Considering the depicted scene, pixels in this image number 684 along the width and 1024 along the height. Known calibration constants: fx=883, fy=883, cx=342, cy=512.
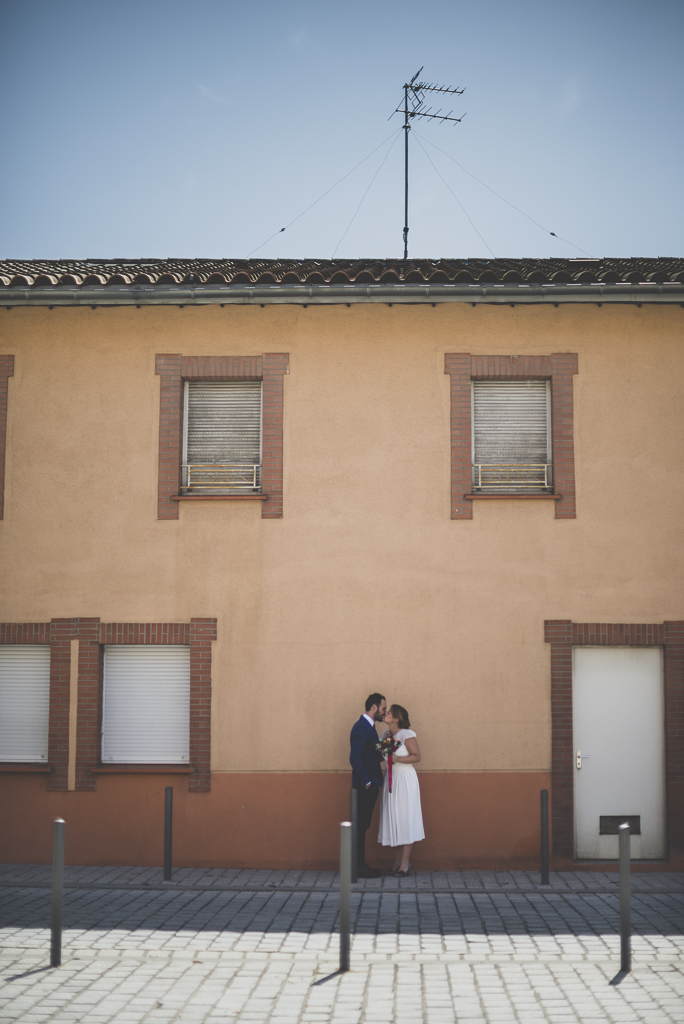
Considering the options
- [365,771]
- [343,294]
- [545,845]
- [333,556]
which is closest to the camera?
[545,845]

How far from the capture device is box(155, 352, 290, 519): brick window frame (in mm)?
10219

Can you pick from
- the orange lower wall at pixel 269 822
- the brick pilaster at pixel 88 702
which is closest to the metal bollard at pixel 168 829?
the orange lower wall at pixel 269 822

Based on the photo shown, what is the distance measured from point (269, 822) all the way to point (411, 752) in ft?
6.13

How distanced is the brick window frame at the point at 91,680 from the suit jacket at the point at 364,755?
5.69ft

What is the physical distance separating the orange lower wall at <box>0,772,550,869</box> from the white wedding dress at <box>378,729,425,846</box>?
0.54 meters

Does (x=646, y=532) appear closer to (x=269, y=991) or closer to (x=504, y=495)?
(x=504, y=495)

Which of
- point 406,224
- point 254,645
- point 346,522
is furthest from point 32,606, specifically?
point 406,224

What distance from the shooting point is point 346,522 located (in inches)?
399

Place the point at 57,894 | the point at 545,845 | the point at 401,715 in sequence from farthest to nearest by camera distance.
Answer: the point at 401,715 < the point at 545,845 < the point at 57,894

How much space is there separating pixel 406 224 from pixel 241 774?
943 cm

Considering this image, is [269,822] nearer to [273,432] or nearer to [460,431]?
[273,432]

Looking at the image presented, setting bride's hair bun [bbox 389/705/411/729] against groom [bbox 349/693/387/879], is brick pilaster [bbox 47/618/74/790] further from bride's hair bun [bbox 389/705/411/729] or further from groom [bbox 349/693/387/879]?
bride's hair bun [bbox 389/705/411/729]

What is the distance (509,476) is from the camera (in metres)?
10.4

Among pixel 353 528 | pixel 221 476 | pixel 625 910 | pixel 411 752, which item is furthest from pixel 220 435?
pixel 625 910
